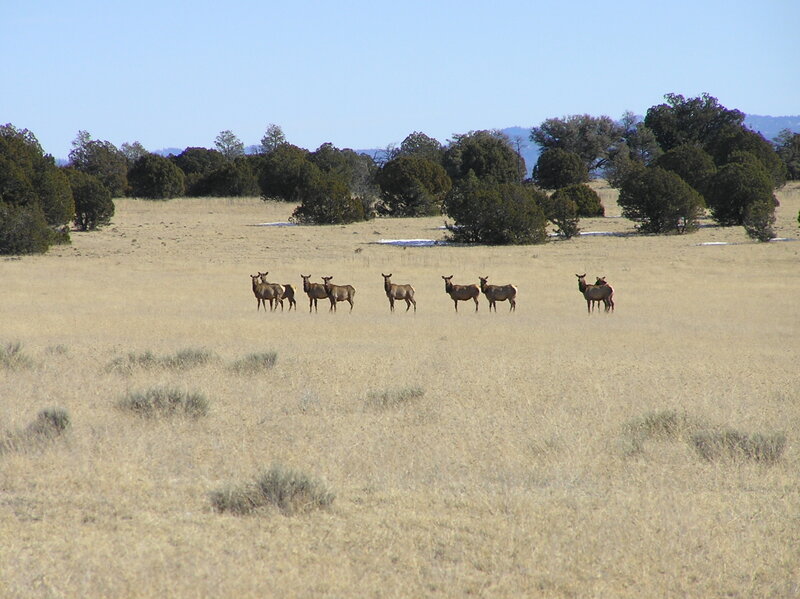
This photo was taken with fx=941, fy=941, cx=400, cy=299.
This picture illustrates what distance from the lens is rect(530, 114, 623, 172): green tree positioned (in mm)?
104000

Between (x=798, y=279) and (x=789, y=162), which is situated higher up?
(x=789, y=162)

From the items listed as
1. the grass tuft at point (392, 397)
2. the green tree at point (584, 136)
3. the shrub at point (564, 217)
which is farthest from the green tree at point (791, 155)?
the grass tuft at point (392, 397)

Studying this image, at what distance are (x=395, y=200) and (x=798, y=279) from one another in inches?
1613

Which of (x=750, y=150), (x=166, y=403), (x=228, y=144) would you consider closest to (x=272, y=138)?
(x=228, y=144)

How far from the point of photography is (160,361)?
14633mm

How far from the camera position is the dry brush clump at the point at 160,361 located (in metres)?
14.2

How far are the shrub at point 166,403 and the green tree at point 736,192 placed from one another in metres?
51.2

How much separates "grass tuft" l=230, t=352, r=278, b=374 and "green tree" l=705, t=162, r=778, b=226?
4766 cm

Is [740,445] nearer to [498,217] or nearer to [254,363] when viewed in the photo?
[254,363]

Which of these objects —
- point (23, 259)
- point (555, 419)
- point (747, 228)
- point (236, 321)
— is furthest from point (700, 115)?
point (555, 419)

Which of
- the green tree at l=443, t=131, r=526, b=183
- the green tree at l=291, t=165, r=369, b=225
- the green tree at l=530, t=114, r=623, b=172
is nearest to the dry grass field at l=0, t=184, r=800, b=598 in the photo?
the green tree at l=291, t=165, r=369, b=225

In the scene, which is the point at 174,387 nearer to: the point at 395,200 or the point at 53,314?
the point at 53,314

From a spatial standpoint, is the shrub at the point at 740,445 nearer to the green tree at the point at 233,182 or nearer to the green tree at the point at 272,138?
the green tree at the point at 233,182

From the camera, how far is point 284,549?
625 cm
